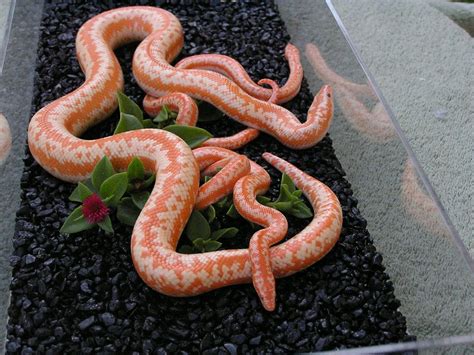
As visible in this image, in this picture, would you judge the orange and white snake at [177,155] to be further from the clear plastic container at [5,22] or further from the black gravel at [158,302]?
the clear plastic container at [5,22]

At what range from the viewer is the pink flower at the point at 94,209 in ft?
5.17

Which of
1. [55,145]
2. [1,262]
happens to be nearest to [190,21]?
[55,145]

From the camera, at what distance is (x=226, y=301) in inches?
58.7

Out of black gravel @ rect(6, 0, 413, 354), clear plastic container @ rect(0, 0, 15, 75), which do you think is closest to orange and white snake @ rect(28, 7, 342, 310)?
black gravel @ rect(6, 0, 413, 354)

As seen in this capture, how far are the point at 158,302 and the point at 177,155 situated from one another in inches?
15.3

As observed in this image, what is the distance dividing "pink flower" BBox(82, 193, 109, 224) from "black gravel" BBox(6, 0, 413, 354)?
0.26ft

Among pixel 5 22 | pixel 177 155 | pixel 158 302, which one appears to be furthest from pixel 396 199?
pixel 5 22

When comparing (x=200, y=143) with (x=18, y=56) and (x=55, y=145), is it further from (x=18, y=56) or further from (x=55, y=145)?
(x=18, y=56)

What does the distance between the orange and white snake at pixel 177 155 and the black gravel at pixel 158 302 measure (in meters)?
0.05

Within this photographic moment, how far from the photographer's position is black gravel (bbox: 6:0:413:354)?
4.71 ft

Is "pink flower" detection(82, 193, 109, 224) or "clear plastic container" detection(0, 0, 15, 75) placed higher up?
"pink flower" detection(82, 193, 109, 224)

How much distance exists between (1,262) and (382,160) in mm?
1112

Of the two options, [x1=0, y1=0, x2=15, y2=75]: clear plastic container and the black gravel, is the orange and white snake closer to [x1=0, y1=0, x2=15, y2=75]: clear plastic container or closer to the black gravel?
the black gravel

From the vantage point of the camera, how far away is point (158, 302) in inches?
58.8
